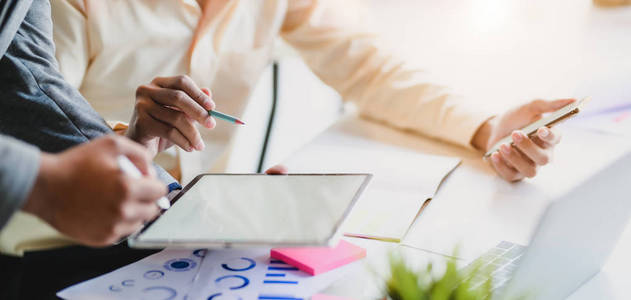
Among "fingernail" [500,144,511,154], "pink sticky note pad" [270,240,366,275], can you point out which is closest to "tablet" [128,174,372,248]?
"pink sticky note pad" [270,240,366,275]

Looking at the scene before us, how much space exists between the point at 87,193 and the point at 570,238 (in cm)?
42

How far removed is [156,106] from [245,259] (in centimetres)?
26

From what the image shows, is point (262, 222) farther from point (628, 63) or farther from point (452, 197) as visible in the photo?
point (628, 63)

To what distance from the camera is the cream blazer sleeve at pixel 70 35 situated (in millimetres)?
928

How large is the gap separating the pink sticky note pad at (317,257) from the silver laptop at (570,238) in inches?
6.0

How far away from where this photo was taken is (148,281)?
62 centimetres

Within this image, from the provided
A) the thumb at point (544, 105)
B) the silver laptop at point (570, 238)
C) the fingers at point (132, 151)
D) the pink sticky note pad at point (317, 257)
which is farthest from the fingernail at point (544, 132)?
the fingers at point (132, 151)

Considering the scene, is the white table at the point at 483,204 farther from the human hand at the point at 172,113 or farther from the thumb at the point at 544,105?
the human hand at the point at 172,113

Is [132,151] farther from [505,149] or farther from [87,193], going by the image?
[505,149]

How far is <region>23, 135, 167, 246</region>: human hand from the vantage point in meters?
0.45

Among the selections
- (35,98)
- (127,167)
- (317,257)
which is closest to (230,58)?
(35,98)

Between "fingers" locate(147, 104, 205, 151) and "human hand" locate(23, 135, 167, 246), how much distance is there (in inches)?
12.8

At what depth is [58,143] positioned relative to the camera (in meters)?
0.71

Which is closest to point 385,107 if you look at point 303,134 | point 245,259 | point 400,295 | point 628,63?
point 303,134
